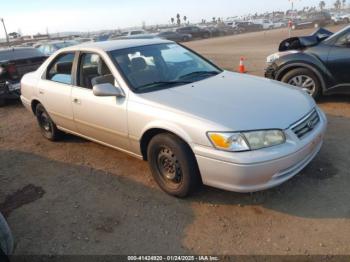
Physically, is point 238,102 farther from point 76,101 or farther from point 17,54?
point 17,54

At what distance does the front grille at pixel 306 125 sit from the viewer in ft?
11.0

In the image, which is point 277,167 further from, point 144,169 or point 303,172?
point 144,169

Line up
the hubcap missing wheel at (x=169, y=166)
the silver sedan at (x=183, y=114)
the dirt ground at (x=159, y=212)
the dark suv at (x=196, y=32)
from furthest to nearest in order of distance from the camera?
1. the dark suv at (x=196, y=32)
2. the hubcap missing wheel at (x=169, y=166)
3. the silver sedan at (x=183, y=114)
4. the dirt ground at (x=159, y=212)

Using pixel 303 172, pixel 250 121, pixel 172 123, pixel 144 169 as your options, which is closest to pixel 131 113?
pixel 172 123

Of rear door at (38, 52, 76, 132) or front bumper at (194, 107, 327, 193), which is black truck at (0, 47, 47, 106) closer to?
rear door at (38, 52, 76, 132)

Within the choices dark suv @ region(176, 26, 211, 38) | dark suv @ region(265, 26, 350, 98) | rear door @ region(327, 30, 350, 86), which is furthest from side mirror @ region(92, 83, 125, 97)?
dark suv @ region(176, 26, 211, 38)

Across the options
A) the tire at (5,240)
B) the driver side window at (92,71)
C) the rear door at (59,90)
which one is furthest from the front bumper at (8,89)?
the tire at (5,240)

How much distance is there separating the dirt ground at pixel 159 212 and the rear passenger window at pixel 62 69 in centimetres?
122

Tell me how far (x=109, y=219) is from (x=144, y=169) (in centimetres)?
111

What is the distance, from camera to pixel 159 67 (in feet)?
14.2

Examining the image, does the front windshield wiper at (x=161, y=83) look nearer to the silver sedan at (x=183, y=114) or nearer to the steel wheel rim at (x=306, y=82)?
the silver sedan at (x=183, y=114)

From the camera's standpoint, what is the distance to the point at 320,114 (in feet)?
13.0

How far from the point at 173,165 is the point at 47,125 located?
3071 millimetres

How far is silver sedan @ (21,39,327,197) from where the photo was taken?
3135mm
